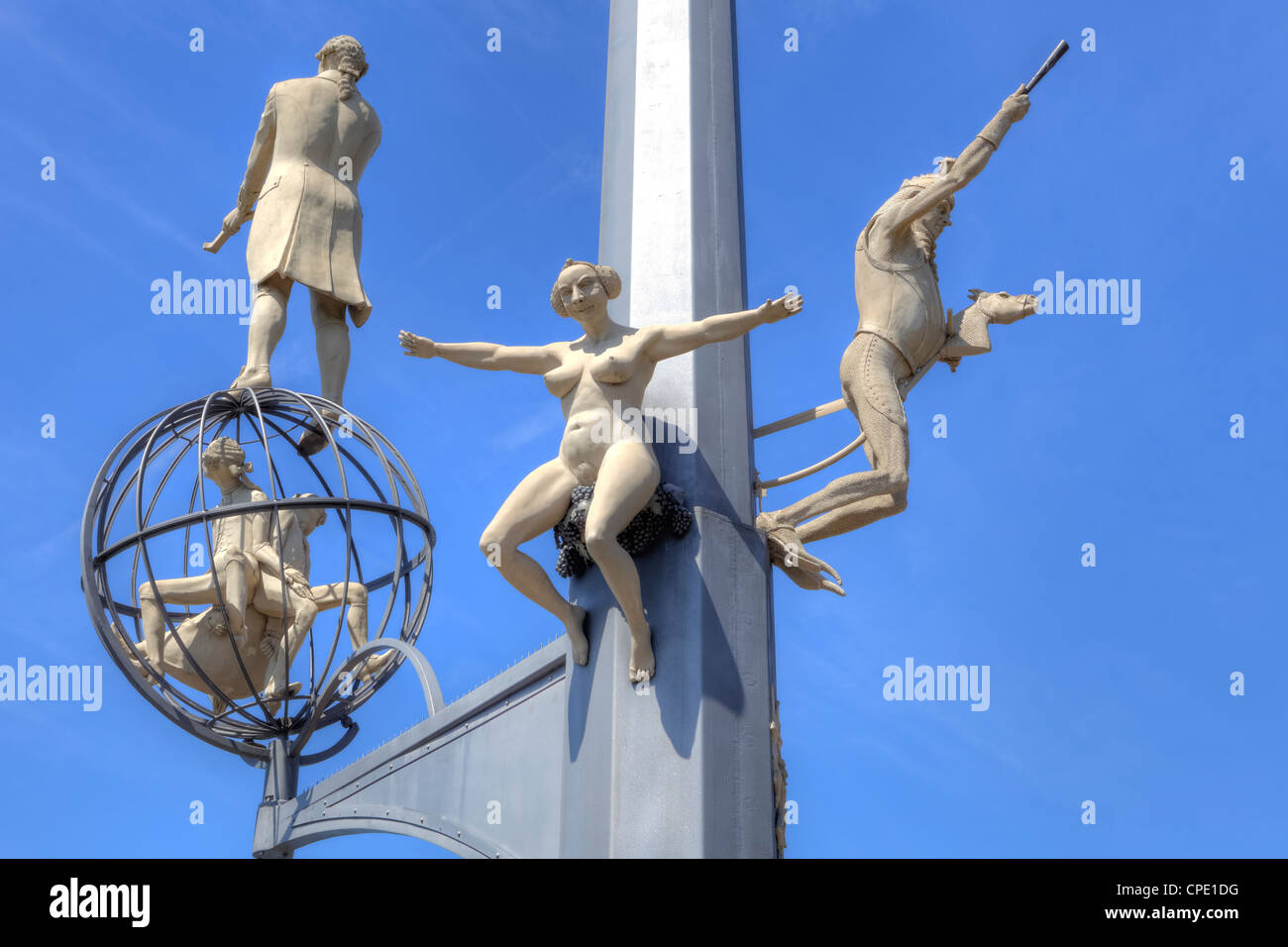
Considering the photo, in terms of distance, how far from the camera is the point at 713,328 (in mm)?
11445

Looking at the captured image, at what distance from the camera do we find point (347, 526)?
14852 millimetres

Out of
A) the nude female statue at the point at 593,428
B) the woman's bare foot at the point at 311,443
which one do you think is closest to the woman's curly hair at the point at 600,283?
the nude female statue at the point at 593,428

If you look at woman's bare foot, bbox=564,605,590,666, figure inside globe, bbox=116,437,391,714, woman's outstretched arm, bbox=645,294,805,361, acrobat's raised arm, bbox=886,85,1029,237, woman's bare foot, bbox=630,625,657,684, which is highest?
acrobat's raised arm, bbox=886,85,1029,237

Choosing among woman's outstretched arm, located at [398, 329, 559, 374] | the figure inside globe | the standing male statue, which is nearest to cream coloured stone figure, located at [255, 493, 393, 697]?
the figure inside globe

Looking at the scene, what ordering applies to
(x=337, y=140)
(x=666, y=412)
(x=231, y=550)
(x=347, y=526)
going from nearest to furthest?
1. (x=666, y=412)
2. (x=347, y=526)
3. (x=231, y=550)
4. (x=337, y=140)

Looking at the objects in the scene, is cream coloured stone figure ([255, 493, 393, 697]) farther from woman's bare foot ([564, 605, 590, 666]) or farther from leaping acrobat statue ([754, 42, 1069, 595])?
leaping acrobat statue ([754, 42, 1069, 595])

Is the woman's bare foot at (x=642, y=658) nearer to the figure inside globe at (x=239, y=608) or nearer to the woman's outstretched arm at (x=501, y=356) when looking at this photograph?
the woman's outstretched arm at (x=501, y=356)

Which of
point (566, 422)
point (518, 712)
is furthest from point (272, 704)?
point (566, 422)

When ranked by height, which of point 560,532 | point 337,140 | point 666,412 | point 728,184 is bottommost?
point 560,532

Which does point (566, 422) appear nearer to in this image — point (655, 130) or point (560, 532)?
point (560, 532)

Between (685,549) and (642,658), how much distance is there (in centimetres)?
75

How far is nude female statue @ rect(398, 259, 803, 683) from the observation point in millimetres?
11125

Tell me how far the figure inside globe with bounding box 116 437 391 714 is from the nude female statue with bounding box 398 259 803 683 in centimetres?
341

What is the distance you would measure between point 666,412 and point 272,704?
454 cm
